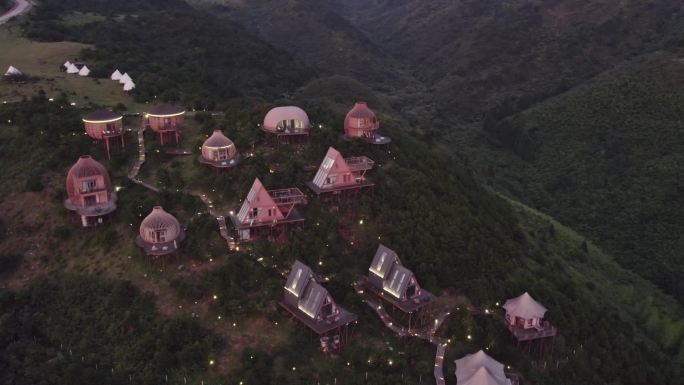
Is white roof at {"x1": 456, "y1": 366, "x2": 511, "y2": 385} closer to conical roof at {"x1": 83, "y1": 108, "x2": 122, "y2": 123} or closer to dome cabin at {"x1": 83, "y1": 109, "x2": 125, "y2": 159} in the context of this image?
dome cabin at {"x1": 83, "y1": 109, "x2": 125, "y2": 159}

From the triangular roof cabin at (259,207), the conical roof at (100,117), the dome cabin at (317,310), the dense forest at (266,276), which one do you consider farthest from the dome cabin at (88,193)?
the dome cabin at (317,310)

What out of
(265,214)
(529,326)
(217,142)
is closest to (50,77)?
(217,142)

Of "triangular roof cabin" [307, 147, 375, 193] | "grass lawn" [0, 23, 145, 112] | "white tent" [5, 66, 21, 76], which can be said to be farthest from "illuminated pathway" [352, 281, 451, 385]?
"white tent" [5, 66, 21, 76]

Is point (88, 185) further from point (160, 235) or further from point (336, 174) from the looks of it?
point (336, 174)

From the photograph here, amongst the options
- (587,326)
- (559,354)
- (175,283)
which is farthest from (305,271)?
(587,326)

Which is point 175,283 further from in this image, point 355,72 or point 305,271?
point 355,72

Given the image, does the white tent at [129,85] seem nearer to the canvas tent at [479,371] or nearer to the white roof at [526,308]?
the white roof at [526,308]
